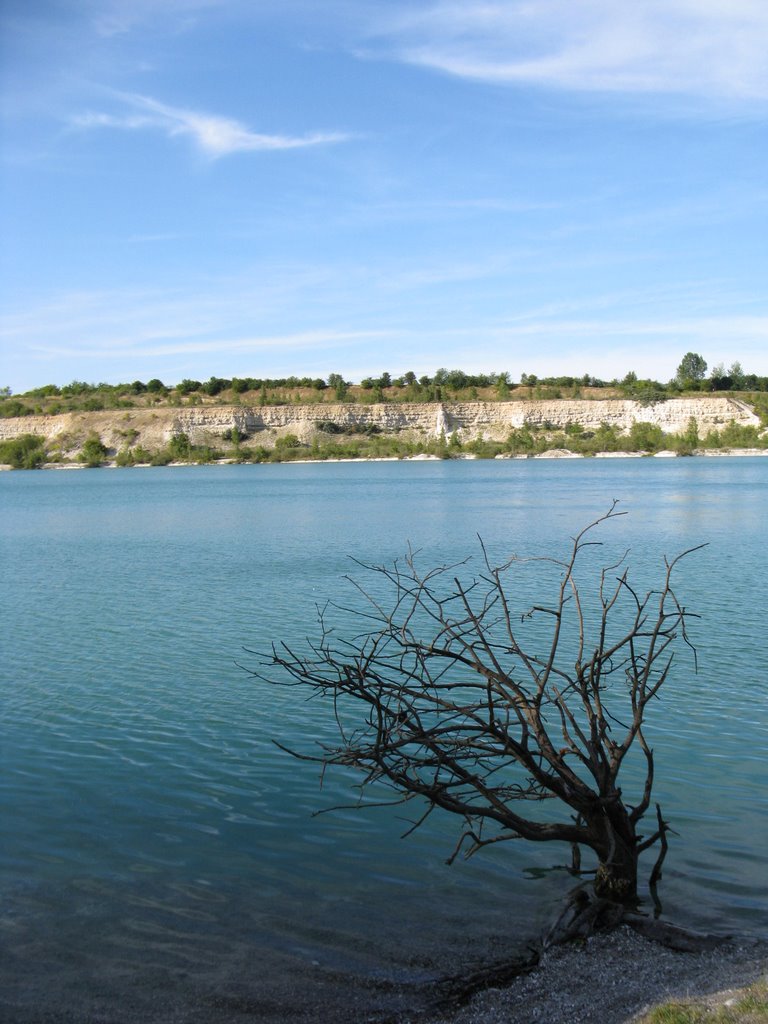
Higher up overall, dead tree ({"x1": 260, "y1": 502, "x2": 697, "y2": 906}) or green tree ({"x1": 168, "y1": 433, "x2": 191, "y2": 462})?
green tree ({"x1": 168, "y1": 433, "x2": 191, "y2": 462})

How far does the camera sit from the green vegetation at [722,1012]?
14.1 feet

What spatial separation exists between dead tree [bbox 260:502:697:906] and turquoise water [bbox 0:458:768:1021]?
441 millimetres

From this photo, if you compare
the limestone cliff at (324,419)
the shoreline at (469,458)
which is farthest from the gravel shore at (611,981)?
the limestone cliff at (324,419)

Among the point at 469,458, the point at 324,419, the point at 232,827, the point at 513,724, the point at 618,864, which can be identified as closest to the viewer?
the point at 618,864

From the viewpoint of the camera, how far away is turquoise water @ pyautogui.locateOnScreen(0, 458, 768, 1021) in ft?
19.8

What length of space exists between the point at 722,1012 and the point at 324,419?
122m

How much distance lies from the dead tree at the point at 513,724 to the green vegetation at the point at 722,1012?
143cm

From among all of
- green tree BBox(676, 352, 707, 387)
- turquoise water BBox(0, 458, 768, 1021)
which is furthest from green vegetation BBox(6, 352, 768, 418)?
turquoise water BBox(0, 458, 768, 1021)

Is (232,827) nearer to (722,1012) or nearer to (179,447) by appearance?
(722,1012)

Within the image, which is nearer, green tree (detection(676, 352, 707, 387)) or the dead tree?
the dead tree

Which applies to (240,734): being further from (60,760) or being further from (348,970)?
(348,970)

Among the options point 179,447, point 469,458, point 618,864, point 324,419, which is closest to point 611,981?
point 618,864

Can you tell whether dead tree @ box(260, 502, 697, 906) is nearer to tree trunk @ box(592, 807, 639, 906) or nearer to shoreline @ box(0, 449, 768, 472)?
tree trunk @ box(592, 807, 639, 906)

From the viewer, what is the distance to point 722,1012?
14.4 feet
